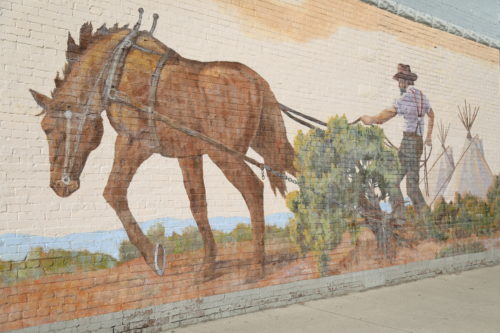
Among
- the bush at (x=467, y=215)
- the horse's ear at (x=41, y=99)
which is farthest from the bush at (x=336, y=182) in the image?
the horse's ear at (x=41, y=99)

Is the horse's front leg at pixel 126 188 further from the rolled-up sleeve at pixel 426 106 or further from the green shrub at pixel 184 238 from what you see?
the rolled-up sleeve at pixel 426 106

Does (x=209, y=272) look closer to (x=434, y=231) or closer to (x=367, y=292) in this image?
(x=367, y=292)

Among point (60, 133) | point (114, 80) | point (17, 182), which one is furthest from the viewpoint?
point (114, 80)

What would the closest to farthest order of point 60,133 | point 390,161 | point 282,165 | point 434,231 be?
point 60,133
point 282,165
point 390,161
point 434,231

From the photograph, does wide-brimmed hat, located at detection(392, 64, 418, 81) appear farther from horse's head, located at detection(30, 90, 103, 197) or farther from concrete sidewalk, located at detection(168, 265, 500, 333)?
horse's head, located at detection(30, 90, 103, 197)

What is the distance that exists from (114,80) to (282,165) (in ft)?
8.78

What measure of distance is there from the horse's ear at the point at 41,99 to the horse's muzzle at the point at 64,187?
79 cm

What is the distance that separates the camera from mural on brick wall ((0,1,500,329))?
17.8ft

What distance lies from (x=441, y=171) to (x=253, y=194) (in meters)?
4.68

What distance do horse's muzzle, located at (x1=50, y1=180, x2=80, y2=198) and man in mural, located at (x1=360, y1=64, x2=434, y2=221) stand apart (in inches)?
216

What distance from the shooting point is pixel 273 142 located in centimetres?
728

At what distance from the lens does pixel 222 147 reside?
6.68 metres

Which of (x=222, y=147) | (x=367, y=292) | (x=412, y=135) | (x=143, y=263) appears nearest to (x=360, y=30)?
(x=412, y=135)

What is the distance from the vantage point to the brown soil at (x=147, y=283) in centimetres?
509
